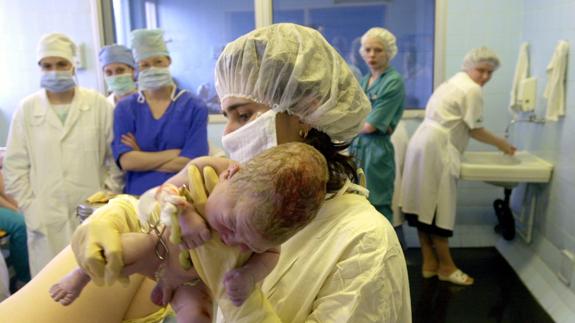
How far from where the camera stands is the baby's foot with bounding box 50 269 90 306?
89cm

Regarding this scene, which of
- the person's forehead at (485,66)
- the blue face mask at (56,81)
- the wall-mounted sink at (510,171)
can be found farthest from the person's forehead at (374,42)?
the blue face mask at (56,81)

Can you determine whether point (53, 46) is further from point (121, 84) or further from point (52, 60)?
point (121, 84)

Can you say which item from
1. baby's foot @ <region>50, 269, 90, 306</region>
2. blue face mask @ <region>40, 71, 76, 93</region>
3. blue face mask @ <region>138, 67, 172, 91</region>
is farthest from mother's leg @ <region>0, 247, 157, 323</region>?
blue face mask @ <region>40, 71, 76, 93</region>

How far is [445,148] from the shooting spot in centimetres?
321

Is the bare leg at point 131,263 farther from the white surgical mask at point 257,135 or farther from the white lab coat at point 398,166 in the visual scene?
the white lab coat at point 398,166

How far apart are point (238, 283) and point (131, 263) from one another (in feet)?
0.65

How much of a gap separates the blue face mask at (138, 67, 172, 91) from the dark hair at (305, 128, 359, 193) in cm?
151

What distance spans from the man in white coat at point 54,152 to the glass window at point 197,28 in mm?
1298

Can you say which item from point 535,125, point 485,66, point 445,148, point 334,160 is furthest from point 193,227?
point 535,125

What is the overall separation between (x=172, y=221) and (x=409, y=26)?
3.33 meters

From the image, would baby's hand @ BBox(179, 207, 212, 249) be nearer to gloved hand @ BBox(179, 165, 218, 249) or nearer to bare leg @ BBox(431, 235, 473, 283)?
gloved hand @ BBox(179, 165, 218, 249)

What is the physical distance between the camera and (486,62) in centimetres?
312

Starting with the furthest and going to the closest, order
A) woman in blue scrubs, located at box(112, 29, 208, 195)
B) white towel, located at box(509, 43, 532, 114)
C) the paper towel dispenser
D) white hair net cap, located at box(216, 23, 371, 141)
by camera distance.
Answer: white towel, located at box(509, 43, 532, 114), the paper towel dispenser, woman in blue scrubs, located at box(112, 29, 208, 195), white hair net cap, located at box(216, 23, 371, 141)

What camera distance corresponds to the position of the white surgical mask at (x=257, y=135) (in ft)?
3.34
